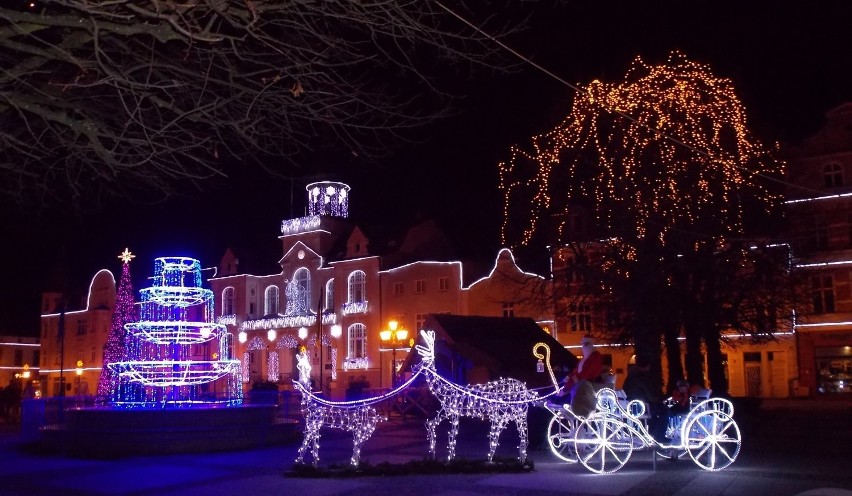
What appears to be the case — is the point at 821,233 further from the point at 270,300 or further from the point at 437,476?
the point at 270,300

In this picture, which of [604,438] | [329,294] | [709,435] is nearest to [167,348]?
[604,438]

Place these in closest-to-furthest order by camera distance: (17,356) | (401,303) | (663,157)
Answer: (663,157)
(401,303)
(17,356)

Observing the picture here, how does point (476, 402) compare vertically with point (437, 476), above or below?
above

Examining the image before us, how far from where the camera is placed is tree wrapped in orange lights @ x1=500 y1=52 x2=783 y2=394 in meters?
23.3

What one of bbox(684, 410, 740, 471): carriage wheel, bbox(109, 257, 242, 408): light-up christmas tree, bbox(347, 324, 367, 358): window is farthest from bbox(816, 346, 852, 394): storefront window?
bbox(109, 257, 242, 408): light-up christmas tree

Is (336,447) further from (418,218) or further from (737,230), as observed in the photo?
(418,218)

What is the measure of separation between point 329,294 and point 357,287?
279 cm

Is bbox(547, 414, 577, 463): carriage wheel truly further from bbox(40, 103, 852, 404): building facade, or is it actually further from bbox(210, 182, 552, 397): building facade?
bbox(210, 182, 552, 397): building facade

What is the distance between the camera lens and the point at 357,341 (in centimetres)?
5388

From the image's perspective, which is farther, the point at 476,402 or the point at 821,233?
the point at 821,233

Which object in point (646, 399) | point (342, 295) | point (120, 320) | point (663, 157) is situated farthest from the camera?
point (342, 295)

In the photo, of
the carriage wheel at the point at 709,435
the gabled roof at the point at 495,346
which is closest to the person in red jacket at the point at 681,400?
the carriage wheel at the point at 709,435

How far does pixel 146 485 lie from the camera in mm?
13391

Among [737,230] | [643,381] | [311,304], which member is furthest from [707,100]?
[311,304]
